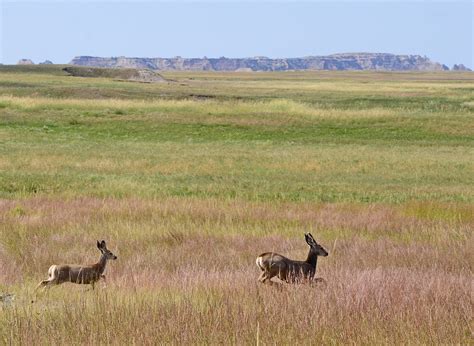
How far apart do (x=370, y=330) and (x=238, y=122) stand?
145ft

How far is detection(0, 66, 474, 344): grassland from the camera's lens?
6.79 metres

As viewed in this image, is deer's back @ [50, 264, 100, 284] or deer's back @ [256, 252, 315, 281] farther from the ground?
deer's back @ [256, 252, 315, 281]

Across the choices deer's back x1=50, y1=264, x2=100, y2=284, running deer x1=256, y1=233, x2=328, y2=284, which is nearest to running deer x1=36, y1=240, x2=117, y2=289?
deer's back x1=50, y1=264, x2=100, y2=284

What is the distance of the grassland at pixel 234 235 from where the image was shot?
6785 millimetres

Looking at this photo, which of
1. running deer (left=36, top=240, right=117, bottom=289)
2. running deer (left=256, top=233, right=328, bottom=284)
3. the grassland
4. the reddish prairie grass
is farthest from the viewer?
running deer (left=36, top=240, right=117, bottom=289)

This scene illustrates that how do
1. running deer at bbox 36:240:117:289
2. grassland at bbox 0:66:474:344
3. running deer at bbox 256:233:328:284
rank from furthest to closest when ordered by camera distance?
running deer at bbox 36:240:117:289, running deer at bbox 256:233:328:284, grassland at bbox 0:66:474:344

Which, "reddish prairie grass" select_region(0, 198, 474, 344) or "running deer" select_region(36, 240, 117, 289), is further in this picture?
"running deer" select_region(36, 240, 117, 289)

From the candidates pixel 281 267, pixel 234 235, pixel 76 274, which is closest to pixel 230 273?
pixel 281 267

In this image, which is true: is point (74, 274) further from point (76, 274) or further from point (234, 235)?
point (234, 235)

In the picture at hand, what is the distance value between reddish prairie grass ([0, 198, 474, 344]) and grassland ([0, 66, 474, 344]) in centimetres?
3

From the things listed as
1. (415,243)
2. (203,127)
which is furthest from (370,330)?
(203,127)

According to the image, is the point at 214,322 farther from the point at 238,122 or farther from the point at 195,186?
the point at 238,122

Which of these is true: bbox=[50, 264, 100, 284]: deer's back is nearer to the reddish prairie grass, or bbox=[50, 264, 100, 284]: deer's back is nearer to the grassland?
the grassland

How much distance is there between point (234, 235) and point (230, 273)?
12.2 ft
